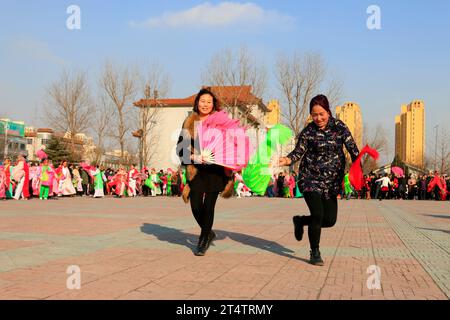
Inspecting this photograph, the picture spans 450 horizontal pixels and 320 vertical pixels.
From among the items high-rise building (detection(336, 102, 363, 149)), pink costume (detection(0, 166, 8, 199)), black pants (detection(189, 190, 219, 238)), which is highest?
high-rise building (detection(336, 102, 363, 149))

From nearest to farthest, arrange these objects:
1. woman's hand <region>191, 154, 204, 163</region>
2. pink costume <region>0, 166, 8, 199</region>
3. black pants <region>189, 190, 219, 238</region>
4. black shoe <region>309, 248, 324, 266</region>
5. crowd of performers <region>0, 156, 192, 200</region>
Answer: black shoe <region>309, 248, 324, 266</region>, woman's hand <region>191, 154, 204, 163</region>, black pants <region>189, 190, 219, 238</region>, pink costume <region>0, 166, 8, 199</region>, crowd of performers <region>0, 156, 192, 200</region>

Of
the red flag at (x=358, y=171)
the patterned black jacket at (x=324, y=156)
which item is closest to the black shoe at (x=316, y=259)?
the patterned black jacket at (x=324, y=156)

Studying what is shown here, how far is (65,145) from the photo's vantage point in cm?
5162

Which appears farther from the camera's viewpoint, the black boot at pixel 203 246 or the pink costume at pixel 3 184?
the pink costume at pixel 3 184

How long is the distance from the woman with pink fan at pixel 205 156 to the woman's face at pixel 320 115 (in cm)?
120

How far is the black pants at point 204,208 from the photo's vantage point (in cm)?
678

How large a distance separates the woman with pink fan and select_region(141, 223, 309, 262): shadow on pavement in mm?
641

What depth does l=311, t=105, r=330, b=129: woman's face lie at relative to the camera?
20.6 ft

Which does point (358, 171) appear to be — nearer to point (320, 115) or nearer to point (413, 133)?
point (320, 115)

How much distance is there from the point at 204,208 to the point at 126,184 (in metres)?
24.0

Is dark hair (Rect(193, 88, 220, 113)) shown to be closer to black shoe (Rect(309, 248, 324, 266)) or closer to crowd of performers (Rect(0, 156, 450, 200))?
black shoe (Rect(309, 248, 324, 266))

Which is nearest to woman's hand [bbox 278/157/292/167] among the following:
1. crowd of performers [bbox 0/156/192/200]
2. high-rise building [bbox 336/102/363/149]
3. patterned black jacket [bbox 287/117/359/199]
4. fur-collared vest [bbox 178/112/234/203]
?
patterned black jacket [bbox 287/117/359/199]

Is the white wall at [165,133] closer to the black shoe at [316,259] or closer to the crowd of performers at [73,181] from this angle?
the crowd of performers at [73,181]
